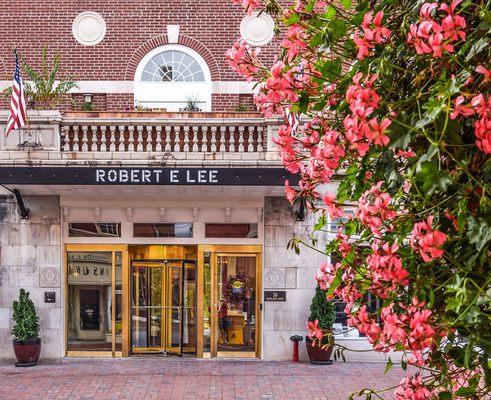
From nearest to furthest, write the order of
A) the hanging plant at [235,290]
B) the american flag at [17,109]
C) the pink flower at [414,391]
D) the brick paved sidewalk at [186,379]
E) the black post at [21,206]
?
the pink flower at [414,391], the brick paved sidewalk at [186,379], the american flag at [17,109], the black post at [21,206], the hanging plant at [235,290]

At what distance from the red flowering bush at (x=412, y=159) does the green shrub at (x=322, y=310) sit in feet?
29.9

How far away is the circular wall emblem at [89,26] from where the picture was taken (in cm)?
1441

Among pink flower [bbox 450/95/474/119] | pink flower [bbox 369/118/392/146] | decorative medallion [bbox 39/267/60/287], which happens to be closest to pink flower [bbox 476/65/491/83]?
pink flower [bbox 450/95/474/119]

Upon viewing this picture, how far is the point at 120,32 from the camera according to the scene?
47.5 feet

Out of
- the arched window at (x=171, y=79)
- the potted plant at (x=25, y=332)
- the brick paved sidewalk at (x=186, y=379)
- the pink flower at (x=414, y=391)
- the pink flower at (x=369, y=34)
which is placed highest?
the arched window at (x=171, y=79)

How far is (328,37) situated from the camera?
3.00m

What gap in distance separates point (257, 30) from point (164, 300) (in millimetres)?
6486

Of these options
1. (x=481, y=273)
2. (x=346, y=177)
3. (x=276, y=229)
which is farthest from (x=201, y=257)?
(x=481, y=273)

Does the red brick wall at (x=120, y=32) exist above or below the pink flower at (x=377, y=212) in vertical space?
above

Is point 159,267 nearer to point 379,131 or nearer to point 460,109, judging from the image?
point 379,131

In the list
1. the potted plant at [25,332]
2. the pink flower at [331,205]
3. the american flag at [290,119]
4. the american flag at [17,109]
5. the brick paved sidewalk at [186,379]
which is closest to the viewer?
the pink flower at [331,205]

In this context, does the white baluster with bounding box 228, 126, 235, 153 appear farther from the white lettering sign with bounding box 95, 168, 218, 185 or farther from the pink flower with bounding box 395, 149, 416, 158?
the pink flower with bounding box 395, 149, 416, 158

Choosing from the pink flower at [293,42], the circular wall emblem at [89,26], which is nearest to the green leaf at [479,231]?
the pink flower at [293,42]

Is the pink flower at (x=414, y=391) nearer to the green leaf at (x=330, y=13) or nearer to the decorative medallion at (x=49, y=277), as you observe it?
the green leaf at (x=330, y=13)
